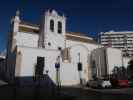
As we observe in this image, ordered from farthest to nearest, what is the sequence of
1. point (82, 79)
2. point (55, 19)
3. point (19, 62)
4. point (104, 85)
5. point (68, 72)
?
1. point (55, 19)
2. point (82, 79)
3. point (68, 72)
4. point (19, 62)
5. point (104, 85)

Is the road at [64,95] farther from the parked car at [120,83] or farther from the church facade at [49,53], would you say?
the church facade at [49,53]

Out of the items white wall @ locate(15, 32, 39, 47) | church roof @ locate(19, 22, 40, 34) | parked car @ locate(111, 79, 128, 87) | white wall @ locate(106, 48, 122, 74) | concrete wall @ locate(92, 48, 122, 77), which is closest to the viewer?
parked car @ locate(111, 79, 128, 87)

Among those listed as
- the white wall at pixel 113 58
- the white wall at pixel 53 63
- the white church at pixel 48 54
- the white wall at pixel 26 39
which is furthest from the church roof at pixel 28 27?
the white wall at pixel 113 58

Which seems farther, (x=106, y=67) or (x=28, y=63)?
(x=106, y=67)

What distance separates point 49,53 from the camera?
1048 inches

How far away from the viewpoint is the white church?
2438 cm

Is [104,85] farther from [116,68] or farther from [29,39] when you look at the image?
[29,39]

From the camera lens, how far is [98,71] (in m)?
32.5

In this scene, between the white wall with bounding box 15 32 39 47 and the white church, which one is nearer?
the white church

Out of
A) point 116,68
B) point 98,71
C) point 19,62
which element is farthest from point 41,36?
point 116,68

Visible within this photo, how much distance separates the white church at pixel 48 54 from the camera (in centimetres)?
2438

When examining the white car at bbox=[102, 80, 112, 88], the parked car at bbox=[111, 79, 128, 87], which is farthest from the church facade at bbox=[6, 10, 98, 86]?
the parked car at bbox=[111, 79, 128, 87]

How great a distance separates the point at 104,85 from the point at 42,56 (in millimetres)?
10364

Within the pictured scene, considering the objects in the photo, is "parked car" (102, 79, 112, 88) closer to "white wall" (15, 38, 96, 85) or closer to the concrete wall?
"white wall" (15, 38, 96, 85)
